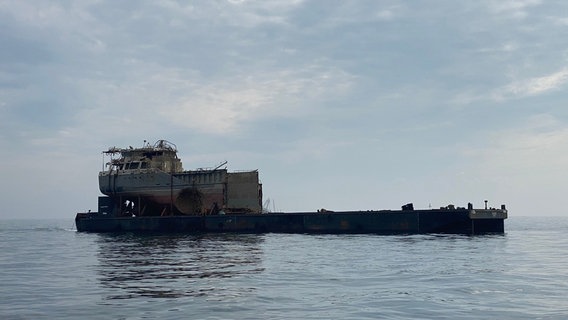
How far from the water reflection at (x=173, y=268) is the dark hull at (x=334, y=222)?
18140mm

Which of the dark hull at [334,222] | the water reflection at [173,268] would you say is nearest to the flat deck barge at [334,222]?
the dark hull at [334,222]

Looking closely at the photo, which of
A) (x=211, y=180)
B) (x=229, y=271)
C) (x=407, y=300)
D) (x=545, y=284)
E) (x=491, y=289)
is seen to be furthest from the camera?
(x=211, y=180)

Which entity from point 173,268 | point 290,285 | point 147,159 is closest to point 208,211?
point 147,159

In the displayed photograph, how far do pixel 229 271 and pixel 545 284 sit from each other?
13463mm

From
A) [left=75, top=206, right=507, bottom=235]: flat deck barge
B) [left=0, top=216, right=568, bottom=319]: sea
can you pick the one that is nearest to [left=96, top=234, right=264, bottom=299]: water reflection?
[left=0, top=216, right=568, bottom=319]: sea

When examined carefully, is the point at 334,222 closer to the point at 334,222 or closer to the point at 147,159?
the point at 334,222

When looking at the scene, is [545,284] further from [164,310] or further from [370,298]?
[164,310]

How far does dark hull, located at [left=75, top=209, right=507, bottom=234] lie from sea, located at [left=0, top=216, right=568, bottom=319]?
1947cm

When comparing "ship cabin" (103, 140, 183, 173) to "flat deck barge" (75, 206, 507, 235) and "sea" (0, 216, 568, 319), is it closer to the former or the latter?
"flat deck barge" (75, 206, 507, 235)

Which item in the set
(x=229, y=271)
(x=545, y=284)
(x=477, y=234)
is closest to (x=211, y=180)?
(x=477, y=234)

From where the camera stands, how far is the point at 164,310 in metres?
17.0

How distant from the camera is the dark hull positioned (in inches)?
2251

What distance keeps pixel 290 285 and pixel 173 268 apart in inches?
347

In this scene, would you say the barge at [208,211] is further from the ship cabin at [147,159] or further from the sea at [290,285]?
the sea at [290,285]
